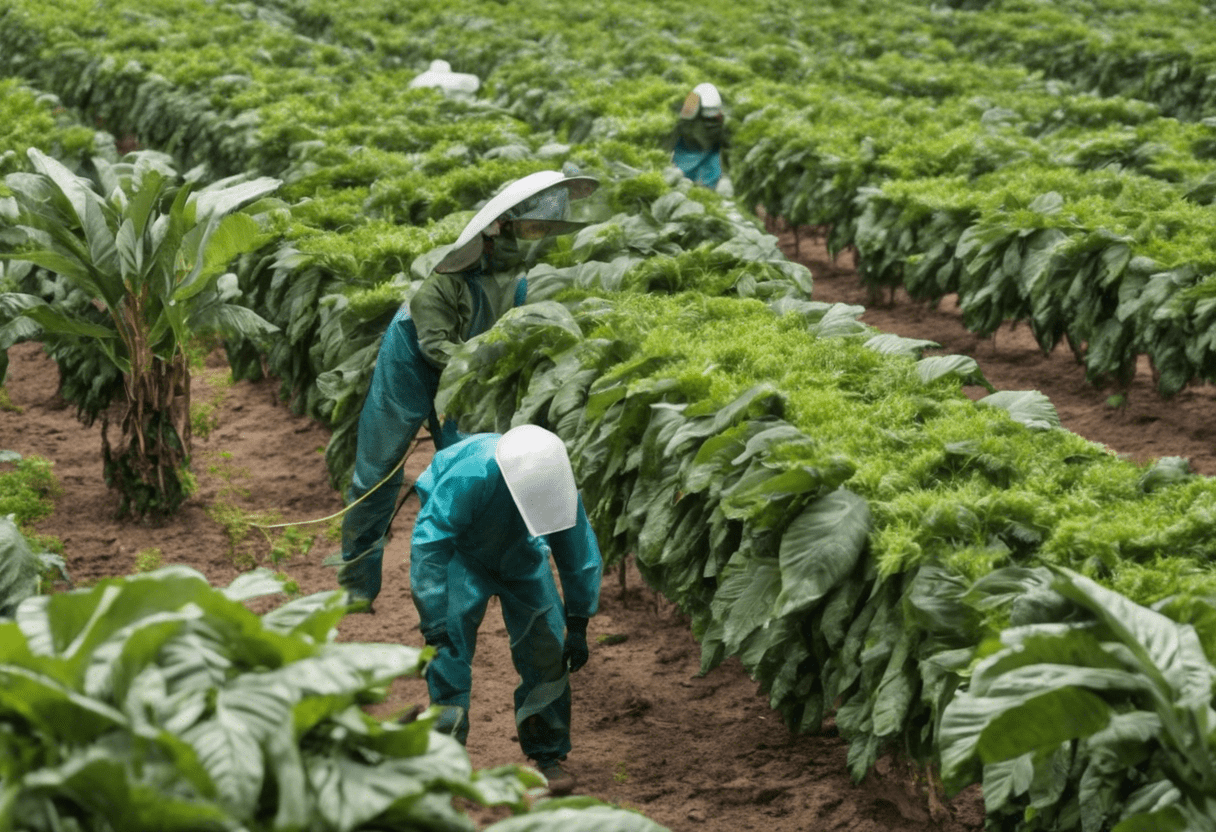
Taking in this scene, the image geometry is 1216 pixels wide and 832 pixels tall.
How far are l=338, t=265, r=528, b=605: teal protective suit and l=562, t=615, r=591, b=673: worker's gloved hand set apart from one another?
4.49 ft

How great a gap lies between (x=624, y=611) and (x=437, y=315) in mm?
1649

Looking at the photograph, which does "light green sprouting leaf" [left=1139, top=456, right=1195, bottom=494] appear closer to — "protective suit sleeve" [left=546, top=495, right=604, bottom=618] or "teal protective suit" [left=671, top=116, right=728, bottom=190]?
"protective suit sleeve" [left=546, top=495, right=604, bottom=618]

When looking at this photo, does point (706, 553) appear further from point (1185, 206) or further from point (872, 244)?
point (872, 244)

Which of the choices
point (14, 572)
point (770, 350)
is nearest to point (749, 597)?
point (770, 350)

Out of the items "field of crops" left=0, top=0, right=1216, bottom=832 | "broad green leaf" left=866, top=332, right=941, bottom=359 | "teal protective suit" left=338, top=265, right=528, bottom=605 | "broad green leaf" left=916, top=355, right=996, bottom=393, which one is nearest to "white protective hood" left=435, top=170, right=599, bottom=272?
"teal protective suit" left=338, top=265, right=528, bottom=605

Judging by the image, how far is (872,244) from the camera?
991cm

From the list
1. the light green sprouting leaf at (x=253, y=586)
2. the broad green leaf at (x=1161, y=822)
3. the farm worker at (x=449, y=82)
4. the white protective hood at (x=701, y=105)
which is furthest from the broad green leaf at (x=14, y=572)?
the farm worker at (x=449, y=82)

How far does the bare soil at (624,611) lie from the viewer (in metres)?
4.84

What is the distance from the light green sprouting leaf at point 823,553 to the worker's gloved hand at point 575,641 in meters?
0.84

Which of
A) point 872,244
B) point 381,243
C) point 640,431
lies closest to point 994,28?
point 872,244

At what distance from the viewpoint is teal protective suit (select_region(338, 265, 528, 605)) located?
595 centimetres

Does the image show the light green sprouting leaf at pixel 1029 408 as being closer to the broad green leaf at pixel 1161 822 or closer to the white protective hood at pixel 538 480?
the white protective hood at pixel 538 480

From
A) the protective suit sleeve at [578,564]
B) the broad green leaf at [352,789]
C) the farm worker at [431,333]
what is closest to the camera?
the broad green leaf at [352,789]

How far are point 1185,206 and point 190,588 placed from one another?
7.27 meters
